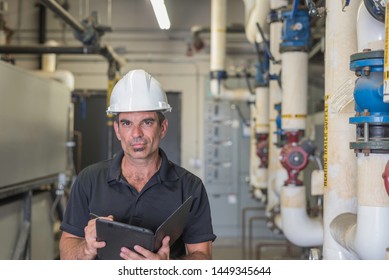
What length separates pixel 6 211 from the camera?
3.42 m

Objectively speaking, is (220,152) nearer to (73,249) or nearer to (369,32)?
(73,249)

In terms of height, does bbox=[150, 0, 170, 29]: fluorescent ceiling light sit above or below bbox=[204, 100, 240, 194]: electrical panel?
above

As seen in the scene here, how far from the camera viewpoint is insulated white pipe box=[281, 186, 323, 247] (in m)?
2.68

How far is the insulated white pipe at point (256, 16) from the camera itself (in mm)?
3892

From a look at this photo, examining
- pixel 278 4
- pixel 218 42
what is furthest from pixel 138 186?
pixel 218 42

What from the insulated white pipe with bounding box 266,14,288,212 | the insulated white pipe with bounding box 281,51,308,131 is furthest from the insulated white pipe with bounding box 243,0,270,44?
the insulated white pipe with bounding box 281,51,308,131

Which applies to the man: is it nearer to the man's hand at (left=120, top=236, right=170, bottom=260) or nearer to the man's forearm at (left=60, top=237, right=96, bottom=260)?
the man's forearm at (left=60, top=237, right=96, bottom=260)

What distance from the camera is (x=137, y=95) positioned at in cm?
179

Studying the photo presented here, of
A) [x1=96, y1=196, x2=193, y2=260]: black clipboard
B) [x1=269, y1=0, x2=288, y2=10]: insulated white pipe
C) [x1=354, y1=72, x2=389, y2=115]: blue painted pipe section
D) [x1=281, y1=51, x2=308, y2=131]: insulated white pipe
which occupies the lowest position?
[x1=96, y1=196, x2=193, y2=260]: black clipboard

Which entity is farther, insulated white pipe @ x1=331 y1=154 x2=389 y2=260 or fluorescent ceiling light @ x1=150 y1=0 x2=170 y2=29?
fluorescent ceiling light @ x1=150 y1=0 x2=170 y2=29

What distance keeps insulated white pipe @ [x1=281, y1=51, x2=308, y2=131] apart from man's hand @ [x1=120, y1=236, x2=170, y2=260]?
1.55m

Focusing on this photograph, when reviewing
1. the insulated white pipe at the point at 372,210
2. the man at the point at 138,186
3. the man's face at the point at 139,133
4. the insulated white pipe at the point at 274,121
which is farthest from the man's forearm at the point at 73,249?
the insulated white pipe at the point at 274,121

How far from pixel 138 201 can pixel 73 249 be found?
26cm

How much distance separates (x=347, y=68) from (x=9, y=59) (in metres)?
Result: 3.78
